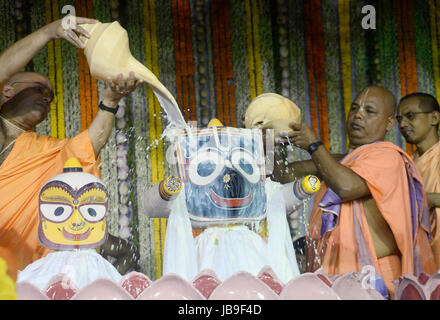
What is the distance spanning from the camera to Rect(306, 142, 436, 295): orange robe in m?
2.06

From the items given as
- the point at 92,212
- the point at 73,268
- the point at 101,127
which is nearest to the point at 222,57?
the point at 101,127

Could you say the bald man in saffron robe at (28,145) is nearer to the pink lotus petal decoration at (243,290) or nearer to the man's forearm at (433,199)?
the pink lotus petal decoration at (243,290)

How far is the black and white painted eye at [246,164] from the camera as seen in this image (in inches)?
72.0

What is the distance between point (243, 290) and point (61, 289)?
394mm

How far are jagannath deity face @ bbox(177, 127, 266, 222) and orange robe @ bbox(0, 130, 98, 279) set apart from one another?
1.20 feet

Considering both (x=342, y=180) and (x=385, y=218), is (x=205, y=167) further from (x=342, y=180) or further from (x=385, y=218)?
(x=385, y=218)

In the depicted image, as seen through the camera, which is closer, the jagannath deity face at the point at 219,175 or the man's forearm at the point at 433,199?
the jagannath deity face at the point at 219,175

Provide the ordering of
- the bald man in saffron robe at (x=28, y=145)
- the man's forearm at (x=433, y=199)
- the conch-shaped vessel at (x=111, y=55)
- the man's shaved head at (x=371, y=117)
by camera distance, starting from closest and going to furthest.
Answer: the conch-shaped vessel at (x=111, y=55)
the bald man in saffron robe at (x=28, y=145)
the man's shaved head at (x=371, y=117)
the man's forearm at (x=433, y=199)

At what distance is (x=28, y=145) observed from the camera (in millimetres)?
2096

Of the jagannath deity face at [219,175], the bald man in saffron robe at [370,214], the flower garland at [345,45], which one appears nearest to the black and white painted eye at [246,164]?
the jagannath deity face at [219,175]

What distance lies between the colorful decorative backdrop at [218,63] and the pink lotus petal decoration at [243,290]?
184 cm

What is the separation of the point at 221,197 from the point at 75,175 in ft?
1.40

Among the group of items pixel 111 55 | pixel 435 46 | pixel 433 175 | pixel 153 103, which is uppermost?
pixel 435 46
